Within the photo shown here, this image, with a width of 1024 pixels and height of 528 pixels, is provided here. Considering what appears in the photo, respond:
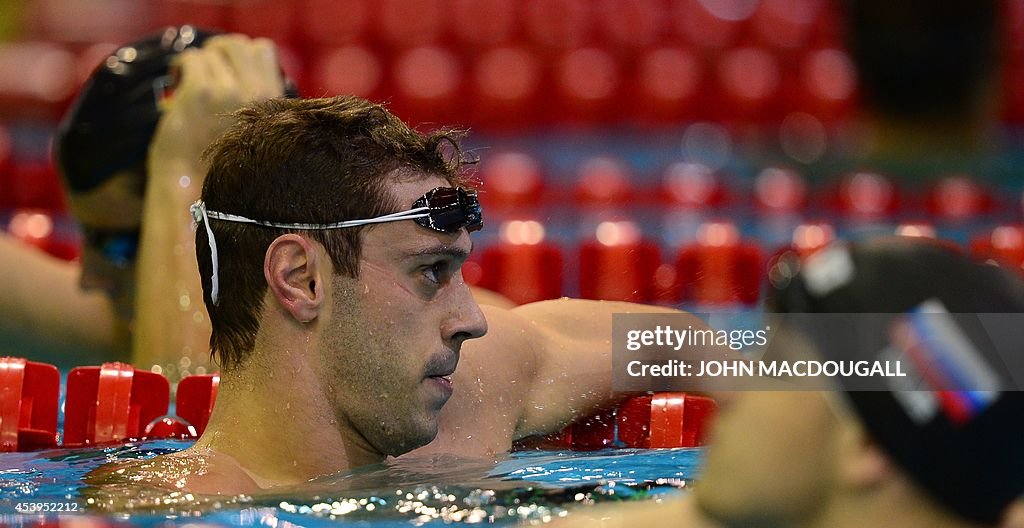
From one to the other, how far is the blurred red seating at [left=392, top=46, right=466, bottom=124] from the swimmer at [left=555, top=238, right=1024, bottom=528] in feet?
24.1

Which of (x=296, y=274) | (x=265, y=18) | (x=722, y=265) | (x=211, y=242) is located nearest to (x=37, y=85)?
(x=265, y=18)

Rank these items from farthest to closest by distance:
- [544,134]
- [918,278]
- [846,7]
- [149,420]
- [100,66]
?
1. [544,134]
2. [846,7]
3. [100,66]
4. [149,420]
5. [918,278]

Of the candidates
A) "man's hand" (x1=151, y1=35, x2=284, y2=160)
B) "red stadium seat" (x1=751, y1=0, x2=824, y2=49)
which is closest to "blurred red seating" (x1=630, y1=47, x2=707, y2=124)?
"red stadium seat" (x1=751, y1=0, x2=824, y2=49)

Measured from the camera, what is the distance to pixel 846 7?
166 inches

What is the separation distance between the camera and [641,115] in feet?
28.8

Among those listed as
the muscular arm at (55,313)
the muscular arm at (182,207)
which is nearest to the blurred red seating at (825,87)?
the muscular arm at (55,313)

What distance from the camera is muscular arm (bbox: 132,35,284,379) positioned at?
2.95 metres

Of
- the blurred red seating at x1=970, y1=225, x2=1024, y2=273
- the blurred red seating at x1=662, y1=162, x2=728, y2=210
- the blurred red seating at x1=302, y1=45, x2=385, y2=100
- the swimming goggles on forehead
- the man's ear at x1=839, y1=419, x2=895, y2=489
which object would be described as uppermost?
the blurred red seating at x1=302, y1=45, x2=385, y2=100

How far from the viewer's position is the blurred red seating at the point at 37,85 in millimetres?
8750

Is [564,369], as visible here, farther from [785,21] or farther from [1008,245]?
[785,21]

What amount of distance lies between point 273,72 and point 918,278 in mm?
2237

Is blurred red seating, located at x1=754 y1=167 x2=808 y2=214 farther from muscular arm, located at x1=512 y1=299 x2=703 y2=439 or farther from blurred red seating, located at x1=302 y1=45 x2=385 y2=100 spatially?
muscular arm, located at x1=512 y1=299 x2=703 y2=439

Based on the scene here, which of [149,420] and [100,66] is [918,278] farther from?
[100,66]

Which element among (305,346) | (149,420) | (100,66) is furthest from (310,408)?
(100,66)
